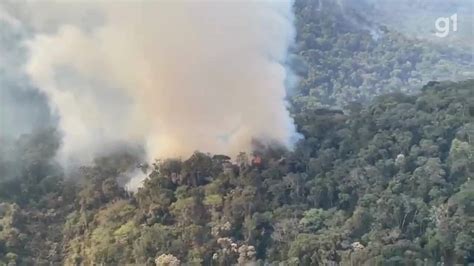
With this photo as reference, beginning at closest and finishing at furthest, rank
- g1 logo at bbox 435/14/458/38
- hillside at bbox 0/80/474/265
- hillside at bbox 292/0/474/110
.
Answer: hillside at bbox 0/80/474/265, hillside at bbox 292/0/474/110, g1 logo at bbox 435/14/458/38

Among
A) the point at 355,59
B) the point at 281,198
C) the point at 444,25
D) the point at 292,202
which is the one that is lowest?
the point at 292,202

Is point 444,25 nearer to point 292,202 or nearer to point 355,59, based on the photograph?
point 355,59

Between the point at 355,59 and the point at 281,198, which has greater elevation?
the point at 355,59

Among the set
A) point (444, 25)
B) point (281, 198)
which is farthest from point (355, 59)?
point (281, 198)

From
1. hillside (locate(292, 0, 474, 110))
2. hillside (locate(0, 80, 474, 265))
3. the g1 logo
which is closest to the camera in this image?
hillside (locate(0, 80, 474, 265))

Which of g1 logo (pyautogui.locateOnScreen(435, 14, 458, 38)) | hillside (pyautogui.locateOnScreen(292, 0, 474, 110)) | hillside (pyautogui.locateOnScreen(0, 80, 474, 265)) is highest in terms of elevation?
g1 logo (pyautogui.locateOnScreen(435, 14, 458, 38))

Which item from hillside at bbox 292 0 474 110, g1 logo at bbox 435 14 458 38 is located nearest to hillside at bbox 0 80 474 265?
hillside at bbox 292 0 474 110

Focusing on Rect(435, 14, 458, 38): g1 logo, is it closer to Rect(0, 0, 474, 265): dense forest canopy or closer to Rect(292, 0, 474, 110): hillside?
Rect(292, 0, 474, 110): hillside
